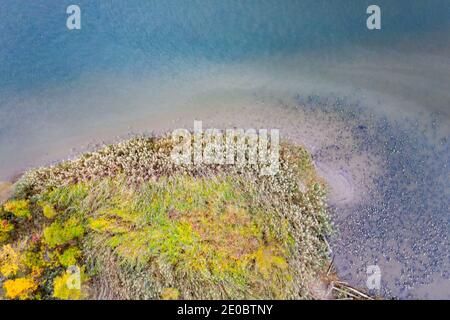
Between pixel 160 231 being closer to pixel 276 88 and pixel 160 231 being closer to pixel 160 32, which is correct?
pixel 276 88

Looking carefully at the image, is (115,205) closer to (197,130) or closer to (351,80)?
(197,130)

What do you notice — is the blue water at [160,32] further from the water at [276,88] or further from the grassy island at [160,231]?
the grassy island at [160,231]

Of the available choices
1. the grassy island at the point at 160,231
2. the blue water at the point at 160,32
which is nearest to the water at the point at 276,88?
the blue water at the point at 160,32

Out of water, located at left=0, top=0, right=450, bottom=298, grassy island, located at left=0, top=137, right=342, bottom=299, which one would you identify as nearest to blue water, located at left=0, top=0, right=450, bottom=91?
water, located at left=0, top=0, right=450, bottom=298

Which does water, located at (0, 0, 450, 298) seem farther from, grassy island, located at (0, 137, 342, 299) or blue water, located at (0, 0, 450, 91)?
grassy island, located at (0, 137, 342, 299)

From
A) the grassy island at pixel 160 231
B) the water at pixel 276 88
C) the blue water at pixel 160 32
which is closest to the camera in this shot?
the grassy island at pixel 160 231

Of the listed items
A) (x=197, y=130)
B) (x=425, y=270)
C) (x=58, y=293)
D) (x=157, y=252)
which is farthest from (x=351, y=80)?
(x=58, y=293)
